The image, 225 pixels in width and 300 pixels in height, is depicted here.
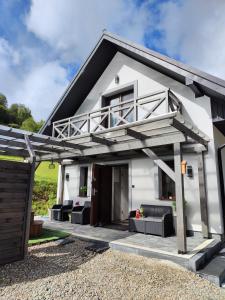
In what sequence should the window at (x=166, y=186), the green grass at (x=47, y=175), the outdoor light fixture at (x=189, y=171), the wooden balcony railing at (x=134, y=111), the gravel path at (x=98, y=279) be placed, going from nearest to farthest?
the gravel path at (x=98, y=279) < the wooden balcony railing at (x=134, y=111) < the outdoor light fixture at (x=189, y=171) < the window at (x=166, y=186) < the green grass at (x=47, y=175)

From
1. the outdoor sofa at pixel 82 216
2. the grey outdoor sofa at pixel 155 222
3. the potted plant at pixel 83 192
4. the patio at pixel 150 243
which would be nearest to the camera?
the patio at pixel 150 243

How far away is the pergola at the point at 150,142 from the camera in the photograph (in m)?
4.89

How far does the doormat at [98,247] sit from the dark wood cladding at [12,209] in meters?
1.65

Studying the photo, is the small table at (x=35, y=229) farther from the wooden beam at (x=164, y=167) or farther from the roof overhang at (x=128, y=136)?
the wooden beam at (x=164, y=167)

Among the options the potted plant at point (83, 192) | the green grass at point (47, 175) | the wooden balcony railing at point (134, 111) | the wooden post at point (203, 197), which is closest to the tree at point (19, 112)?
the green grass at point (47, 175)

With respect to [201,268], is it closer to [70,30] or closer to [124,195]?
[124,195]

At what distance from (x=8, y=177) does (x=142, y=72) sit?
6696 mm

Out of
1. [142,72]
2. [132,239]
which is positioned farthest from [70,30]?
[132,239]

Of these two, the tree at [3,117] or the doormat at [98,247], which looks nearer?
the doormat at [98,247]

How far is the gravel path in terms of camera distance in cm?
325

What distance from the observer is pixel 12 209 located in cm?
445

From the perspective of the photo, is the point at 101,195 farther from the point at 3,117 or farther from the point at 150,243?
the point at 3,117

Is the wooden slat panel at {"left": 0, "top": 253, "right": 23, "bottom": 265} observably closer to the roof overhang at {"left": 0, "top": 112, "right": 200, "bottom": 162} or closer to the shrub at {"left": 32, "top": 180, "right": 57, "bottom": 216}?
the roof overhang at {"left": 0, "top": 112, "right": 200, "bottom": 162}

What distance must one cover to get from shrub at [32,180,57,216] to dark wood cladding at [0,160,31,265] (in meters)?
8.51
